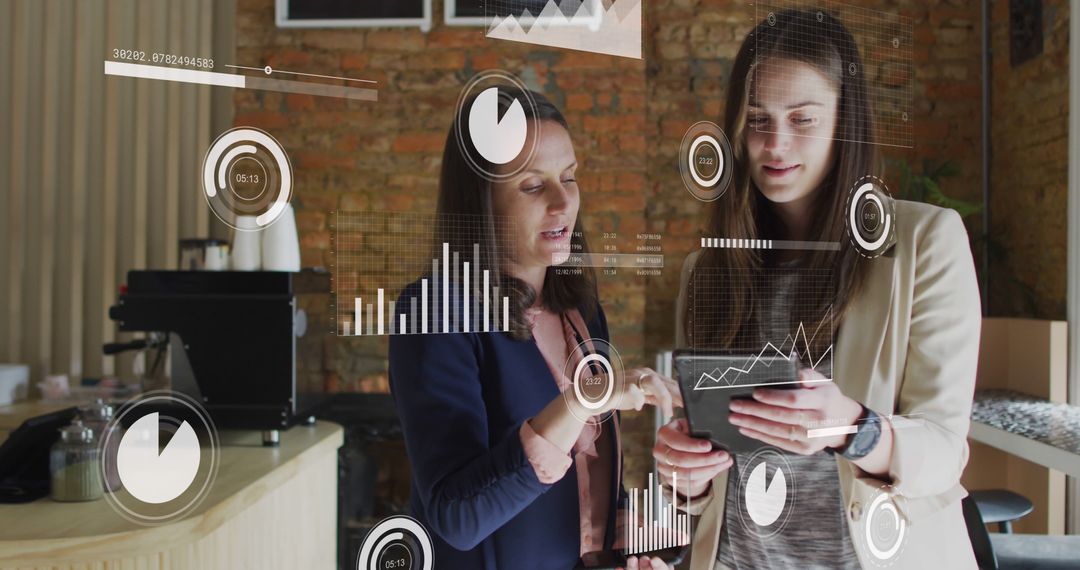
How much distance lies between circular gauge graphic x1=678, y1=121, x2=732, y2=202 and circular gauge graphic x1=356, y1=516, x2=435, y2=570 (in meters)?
0.59

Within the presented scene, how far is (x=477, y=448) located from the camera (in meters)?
0.82

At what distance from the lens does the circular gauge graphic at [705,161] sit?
101 centimetres

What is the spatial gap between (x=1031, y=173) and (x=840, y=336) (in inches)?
22.1

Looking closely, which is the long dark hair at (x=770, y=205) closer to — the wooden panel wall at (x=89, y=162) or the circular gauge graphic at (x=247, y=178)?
the circular gauge graphic at (x=247, y=178)

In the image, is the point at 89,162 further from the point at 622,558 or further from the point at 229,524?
the point at 622,558

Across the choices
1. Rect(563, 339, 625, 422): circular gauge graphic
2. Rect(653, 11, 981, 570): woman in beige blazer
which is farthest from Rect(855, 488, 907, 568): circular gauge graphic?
Rect(563, 339, 625, 422): circular gauge graphic

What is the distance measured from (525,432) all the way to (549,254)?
220mm

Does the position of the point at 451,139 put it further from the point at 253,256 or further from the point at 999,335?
the point at 999,335

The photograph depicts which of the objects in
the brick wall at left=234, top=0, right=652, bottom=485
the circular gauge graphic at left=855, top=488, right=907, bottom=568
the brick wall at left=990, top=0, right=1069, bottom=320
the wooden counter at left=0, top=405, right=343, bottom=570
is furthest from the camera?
the brick wall at left=990, top=0, right=1069, bottom=320
